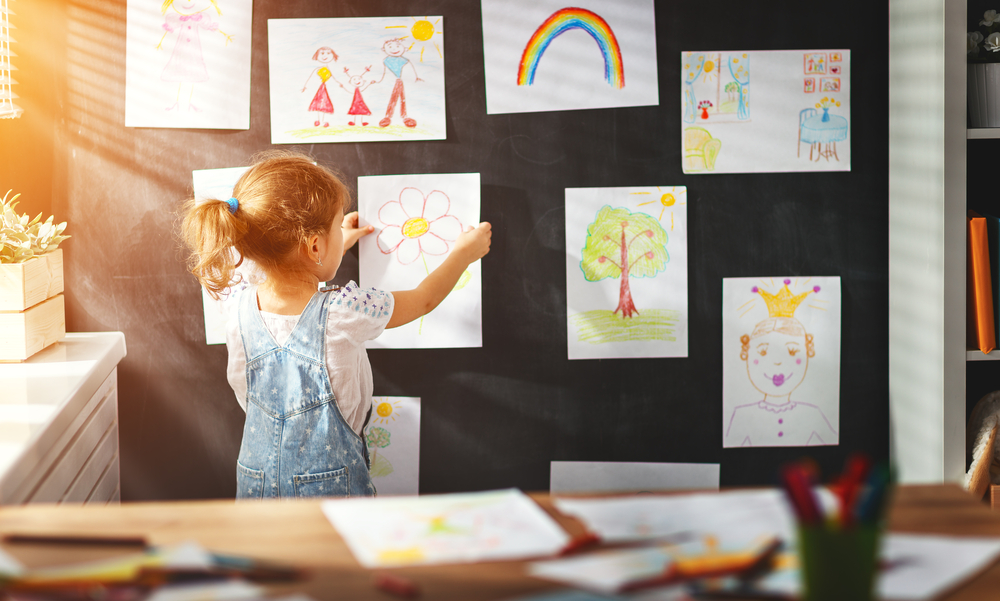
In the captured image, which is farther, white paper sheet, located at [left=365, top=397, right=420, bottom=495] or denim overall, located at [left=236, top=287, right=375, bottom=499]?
white paper sheet, located at [left=365, top=397, right=420, bottom=495]

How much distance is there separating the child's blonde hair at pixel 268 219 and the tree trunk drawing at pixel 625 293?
0.69 metres

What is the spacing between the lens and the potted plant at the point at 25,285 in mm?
1322

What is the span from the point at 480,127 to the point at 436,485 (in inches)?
34.5

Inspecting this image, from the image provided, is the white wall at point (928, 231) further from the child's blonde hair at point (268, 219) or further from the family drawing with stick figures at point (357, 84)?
the child's blonde hair at point (268, 219)

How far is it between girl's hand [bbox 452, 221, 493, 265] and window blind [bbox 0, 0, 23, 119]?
97 centimetres

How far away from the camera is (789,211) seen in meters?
1.73

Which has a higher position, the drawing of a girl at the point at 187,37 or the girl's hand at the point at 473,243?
the drawing of a girl at the point at 187,37

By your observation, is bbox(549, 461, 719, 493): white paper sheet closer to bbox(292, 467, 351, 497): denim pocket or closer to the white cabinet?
bbox(292, 467, 351, 497): denim pocket

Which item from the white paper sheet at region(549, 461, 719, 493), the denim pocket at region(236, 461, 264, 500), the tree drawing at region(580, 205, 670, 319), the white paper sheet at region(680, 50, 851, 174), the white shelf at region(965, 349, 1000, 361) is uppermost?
the white paper sheet at region(680, 50, 851, 174)

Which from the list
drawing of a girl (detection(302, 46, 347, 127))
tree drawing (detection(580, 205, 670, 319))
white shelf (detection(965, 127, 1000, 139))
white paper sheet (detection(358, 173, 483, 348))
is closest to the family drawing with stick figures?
drawing of a girl (detection(302, 46, 347, 127))

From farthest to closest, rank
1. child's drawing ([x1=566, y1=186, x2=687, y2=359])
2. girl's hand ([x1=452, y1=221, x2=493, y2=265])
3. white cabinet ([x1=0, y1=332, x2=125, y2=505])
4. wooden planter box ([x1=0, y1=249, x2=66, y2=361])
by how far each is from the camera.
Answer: child's drawing ([x1=566, y1=186, x2=687, y2=359]) → girl's hand ([x1=452, y1=221, x2=493, y2=265]) → wooden planter box ([x1=0, y1=249, x2=66, y2=361]) → white cabinet ([x1=0, y1=332, x2=125, y2=505])

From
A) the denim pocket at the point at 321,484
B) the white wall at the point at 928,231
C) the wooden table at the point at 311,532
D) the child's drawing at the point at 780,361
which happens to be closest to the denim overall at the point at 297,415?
the denim pocket at the point at 321,484

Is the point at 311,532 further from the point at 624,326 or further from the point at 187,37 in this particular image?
the point at 187,37

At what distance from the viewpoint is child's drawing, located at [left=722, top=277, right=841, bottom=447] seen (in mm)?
1743
